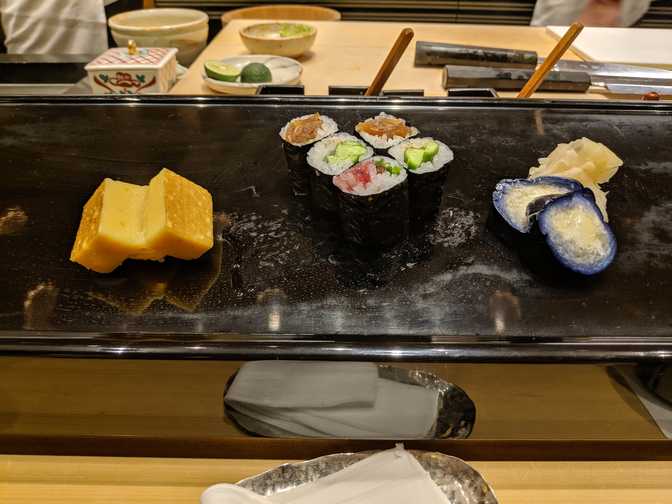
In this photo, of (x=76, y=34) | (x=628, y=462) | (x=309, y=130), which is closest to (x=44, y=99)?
(x=309, y=130)

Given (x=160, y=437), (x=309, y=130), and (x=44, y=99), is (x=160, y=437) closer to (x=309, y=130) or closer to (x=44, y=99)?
(x=309, y=130)

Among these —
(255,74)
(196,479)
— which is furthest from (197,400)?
(255,74)

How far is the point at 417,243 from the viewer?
121cm

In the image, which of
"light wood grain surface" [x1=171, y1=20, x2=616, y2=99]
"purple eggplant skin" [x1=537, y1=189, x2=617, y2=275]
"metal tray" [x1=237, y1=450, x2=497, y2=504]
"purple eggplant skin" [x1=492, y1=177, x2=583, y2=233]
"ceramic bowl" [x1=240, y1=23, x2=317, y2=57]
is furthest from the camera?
"ceramic bowl" [x1=240, y1=23, x2=317, y2=57]

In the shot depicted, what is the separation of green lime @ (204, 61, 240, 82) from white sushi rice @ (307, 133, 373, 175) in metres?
0.97

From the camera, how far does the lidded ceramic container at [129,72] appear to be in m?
2.07

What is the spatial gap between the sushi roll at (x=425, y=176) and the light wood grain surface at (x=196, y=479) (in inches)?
21.9

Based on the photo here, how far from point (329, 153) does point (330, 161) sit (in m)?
0.04

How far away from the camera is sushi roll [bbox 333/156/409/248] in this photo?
3.76 ft

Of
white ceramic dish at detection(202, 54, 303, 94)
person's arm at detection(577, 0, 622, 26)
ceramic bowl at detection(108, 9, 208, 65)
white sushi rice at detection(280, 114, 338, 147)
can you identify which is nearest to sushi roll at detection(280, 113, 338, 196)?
white sushi rice at detection(280, 114, 338, 147)

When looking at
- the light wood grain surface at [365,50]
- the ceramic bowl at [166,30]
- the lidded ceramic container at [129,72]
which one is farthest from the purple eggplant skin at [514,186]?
the ceramic bowl at [166,30]

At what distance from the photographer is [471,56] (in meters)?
2.29

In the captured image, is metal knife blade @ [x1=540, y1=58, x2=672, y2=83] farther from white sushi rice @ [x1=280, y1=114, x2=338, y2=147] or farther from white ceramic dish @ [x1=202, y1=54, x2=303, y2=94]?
white sushi rice @ [x1=280, y1=114, x2=338, y2=147]

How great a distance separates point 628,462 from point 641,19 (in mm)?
3929
